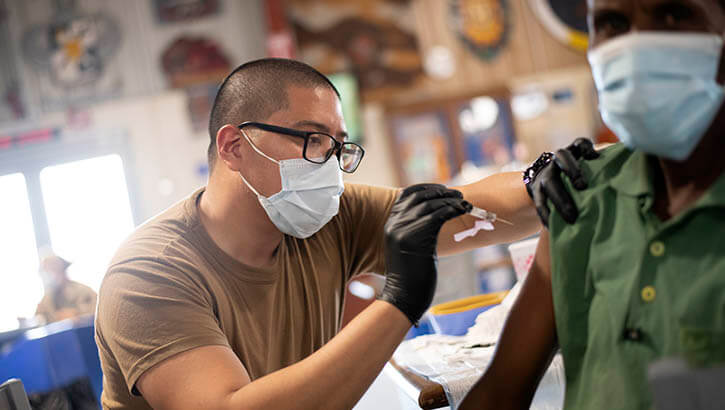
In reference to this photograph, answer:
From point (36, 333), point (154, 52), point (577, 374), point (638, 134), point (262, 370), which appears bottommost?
point (36, 333)

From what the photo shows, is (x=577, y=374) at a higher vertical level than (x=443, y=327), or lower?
higher

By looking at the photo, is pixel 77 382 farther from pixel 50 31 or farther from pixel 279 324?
pixel 50 31

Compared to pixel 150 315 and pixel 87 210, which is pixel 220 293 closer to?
pixel 150 315

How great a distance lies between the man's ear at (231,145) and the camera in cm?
179

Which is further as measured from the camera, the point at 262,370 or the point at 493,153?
the point at 493,153

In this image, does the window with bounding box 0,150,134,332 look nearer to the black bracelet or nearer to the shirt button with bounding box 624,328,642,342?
the black bracelet

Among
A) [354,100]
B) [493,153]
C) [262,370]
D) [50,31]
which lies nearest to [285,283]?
[262,370]

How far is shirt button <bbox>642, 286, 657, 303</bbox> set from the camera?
927 millimetres

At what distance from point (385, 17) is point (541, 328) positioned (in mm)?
6385

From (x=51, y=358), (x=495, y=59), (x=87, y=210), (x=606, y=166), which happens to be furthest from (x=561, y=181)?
(x=495, y=59)

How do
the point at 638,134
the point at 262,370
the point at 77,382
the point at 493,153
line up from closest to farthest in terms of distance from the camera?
the point at 638,134, the point at 262,370, the point at 77,382, the point at 493,153

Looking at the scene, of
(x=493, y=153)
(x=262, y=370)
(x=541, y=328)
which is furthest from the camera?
(x=493, y=153)

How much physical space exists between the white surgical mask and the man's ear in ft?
0.09

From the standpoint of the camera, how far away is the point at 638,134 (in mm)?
935
